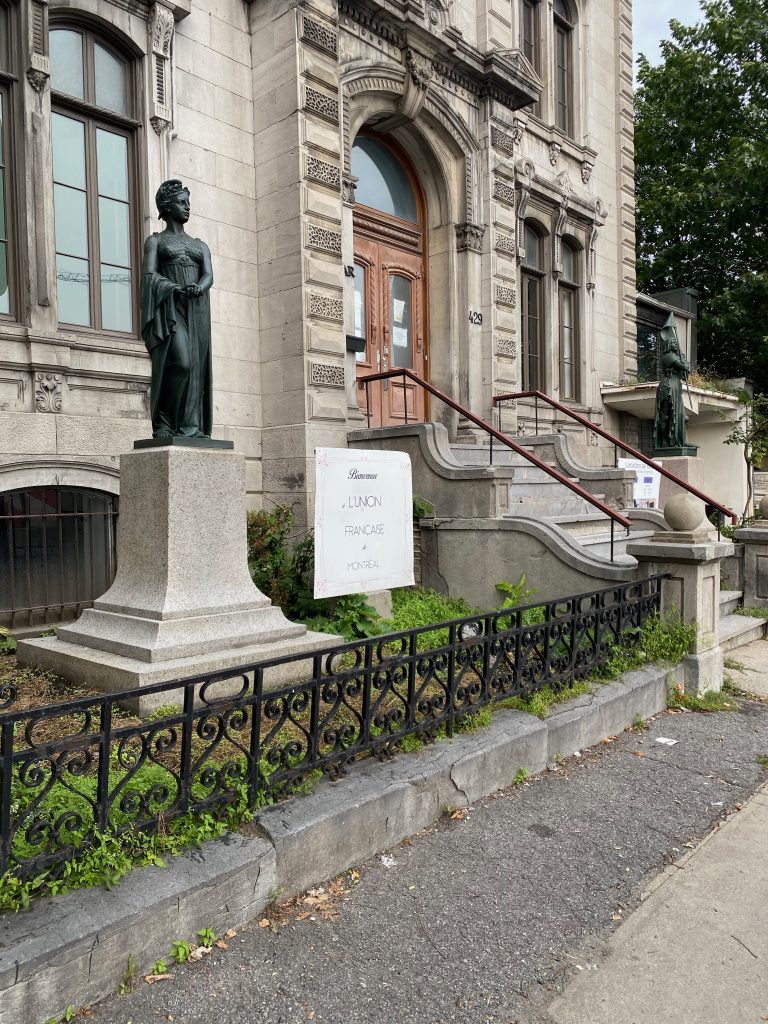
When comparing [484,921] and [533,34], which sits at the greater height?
[533,34]

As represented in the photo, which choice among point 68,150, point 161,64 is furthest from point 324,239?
point 68,150

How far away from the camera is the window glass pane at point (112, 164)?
25.8ft

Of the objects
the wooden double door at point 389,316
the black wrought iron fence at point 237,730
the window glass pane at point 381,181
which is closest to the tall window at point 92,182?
the wooden double door at point 389,316

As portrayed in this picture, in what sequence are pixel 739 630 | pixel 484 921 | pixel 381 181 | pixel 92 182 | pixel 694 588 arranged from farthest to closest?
pixel 381 181
pixel 739 630
pixel 92 182
pixel 694 588
pixel 484 921

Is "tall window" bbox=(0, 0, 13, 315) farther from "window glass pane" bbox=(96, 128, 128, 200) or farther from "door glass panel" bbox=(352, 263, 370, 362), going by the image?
"door glass panel" bbox=(352, 263, 370, 362)

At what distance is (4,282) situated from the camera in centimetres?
711

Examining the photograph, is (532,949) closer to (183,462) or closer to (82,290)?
(183,462)

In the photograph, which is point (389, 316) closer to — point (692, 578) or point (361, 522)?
point (361, 522)

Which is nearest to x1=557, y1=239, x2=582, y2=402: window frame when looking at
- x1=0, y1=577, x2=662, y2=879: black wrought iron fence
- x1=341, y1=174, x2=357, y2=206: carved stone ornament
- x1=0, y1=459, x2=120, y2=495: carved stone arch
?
x1=341, y1=174, x2=357, y2=206: carved stone ornament

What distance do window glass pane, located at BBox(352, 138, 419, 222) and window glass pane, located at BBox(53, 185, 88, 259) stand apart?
4.39 m

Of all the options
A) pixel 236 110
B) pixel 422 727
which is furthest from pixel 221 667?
pixel 236 110

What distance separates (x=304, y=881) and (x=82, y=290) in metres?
6.49

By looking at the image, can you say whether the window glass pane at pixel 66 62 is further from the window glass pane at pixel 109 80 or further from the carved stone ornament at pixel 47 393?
the carved stone ornament at pixel 47 393

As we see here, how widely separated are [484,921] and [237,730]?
4.52ft
